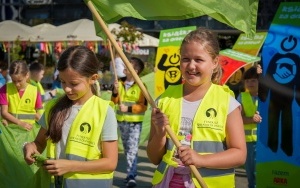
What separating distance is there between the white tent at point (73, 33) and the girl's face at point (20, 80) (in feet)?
44.1

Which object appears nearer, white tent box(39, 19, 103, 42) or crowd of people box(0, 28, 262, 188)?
crowd of people box(0, 28, 262, 188)

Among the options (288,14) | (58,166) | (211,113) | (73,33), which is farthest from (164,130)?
(73,33)

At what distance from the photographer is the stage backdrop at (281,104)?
6.07 metres

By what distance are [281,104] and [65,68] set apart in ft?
10.3

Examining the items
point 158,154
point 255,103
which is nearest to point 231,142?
point 158,154

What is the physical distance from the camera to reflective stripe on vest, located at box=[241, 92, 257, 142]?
23.8 feet

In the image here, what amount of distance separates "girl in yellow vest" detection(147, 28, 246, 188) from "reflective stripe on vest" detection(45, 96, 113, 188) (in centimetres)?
34

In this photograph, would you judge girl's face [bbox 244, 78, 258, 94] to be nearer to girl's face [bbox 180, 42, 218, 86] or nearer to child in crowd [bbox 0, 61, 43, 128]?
child in crowd [bbox 0, 61, 43, 128]

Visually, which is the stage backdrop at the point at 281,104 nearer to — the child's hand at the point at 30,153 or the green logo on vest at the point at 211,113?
the green logo on vest at the point at 211,113

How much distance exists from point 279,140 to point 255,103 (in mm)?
1162

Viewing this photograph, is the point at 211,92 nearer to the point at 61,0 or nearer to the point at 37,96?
the point at 37,96

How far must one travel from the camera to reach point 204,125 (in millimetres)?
3375

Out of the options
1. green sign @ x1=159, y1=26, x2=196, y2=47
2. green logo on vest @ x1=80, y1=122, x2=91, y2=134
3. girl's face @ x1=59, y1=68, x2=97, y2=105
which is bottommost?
green logo on vest @ x1=80, y1=122, x2=91, y2=134

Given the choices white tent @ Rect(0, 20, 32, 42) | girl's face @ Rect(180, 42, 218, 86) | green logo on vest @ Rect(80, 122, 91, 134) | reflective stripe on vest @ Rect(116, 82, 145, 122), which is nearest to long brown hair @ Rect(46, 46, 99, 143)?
green logo on vest @ Rect(80, 122, 91, 134)
